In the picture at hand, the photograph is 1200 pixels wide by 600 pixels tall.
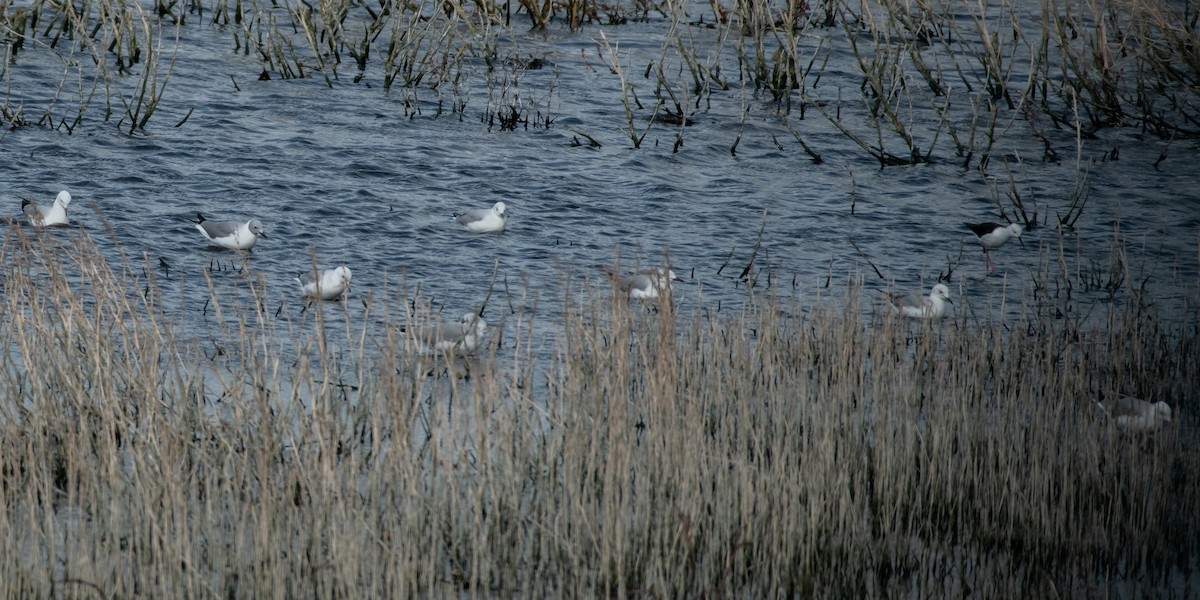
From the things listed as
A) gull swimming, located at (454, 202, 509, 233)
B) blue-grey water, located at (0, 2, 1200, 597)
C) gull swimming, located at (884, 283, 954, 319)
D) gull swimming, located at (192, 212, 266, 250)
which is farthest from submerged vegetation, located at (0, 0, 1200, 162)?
gull swimming, located at (884, 283, 954, 319)

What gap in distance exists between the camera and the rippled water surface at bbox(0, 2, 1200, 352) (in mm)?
10047

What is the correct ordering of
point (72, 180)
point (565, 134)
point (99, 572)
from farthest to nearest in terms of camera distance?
point (565, 134)
point (72, 180)
point (99, 572)

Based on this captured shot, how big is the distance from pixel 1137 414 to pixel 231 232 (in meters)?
6.30

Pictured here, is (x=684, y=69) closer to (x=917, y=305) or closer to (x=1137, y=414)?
(x=917, y=305)

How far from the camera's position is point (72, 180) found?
37.3 ft

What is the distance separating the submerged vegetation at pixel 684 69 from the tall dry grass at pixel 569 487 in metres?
6.79

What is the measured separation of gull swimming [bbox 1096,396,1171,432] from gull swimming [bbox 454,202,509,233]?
531 centimetres

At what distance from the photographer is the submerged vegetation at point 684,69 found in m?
13.0

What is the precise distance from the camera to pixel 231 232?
9812mm

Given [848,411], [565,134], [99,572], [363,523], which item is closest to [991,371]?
[848,411]

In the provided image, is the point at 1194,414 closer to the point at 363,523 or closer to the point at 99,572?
the point at 363,523

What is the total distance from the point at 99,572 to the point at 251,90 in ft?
34.0

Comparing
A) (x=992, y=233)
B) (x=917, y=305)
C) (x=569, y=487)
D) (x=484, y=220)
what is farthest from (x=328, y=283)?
(x=992, y=233)

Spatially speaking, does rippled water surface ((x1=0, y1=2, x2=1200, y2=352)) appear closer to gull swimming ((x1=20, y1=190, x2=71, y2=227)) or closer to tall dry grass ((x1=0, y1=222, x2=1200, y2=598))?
gull swimming ((x1=20, y1=190, x2=71, y2=227))
